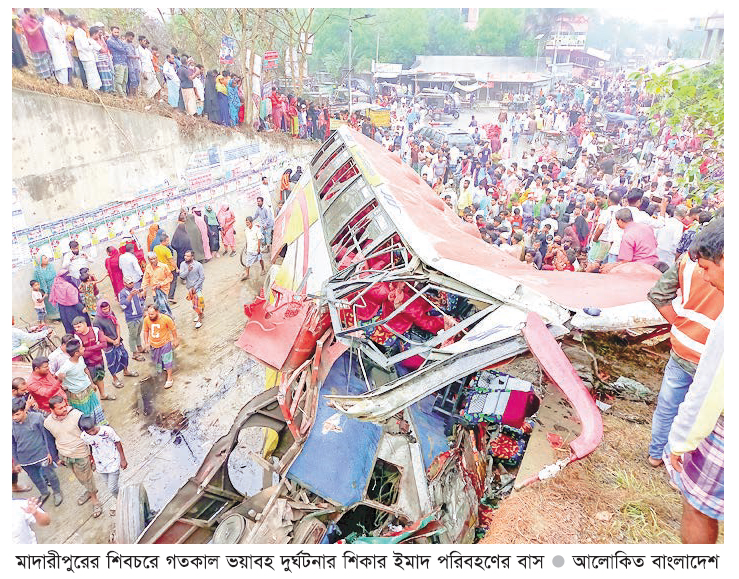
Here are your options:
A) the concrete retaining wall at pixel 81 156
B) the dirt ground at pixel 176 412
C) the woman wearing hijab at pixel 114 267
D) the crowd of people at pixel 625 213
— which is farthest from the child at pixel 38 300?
the crowd of people at pixel 625 213

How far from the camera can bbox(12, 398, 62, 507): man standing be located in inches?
175

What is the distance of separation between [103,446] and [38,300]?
12.8ft

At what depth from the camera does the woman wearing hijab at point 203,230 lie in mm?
9570

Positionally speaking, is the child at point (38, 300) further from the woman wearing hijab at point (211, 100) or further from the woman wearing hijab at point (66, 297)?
the woman wearing hijab at point (211, 100)

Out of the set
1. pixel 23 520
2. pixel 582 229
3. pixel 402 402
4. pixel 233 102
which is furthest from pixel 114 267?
pixel 582 229

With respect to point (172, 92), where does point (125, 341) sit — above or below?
below

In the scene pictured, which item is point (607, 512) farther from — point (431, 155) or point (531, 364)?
point (431, 155)

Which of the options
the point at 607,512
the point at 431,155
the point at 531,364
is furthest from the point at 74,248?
the point at 431,155

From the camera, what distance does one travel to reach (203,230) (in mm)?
9758

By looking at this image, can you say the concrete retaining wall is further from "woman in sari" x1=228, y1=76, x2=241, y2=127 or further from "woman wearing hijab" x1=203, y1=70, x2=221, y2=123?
"woman in sari" x1=228, y1=76, x2=241, y2=127

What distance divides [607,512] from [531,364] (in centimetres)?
201

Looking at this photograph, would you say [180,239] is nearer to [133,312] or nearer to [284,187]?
[133,312]

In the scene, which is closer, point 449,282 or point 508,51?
point 449,282

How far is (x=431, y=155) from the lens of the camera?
14.6 metres
